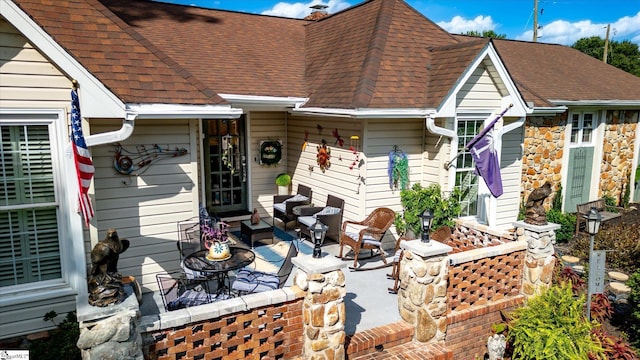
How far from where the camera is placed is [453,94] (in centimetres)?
891

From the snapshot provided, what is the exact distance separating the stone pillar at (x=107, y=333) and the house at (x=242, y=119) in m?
2.29

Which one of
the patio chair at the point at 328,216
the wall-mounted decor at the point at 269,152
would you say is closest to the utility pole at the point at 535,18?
the wall-mounted decor at the point at 269,152

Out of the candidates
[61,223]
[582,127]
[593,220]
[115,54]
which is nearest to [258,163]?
[115,54]

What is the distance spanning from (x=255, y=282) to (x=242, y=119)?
19.5 ft

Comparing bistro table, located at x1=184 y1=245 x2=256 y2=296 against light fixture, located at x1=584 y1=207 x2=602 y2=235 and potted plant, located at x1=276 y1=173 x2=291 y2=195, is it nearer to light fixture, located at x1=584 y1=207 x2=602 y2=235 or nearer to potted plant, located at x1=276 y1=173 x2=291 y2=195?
potted plant, located at x1=276 y1=173 x2=291 y2=195

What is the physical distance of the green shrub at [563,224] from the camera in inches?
465

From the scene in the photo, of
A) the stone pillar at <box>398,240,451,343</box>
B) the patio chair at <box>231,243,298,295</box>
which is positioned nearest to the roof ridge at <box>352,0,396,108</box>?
the stone pillar at <box>398,240,451,343</box>

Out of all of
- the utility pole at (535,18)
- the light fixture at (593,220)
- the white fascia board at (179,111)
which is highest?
the utility pole at (535,18)

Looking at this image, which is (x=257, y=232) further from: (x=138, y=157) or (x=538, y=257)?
(x=538, y=257)

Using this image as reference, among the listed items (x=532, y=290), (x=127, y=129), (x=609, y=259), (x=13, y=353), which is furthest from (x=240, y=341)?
(x=609, y=259)

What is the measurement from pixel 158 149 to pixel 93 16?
85.9 inches

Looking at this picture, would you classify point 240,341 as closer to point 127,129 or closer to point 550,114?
point 127,129

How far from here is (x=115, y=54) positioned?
6.42 meters

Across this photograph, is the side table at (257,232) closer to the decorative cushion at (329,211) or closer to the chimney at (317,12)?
the decorative cushion at (329,211)
